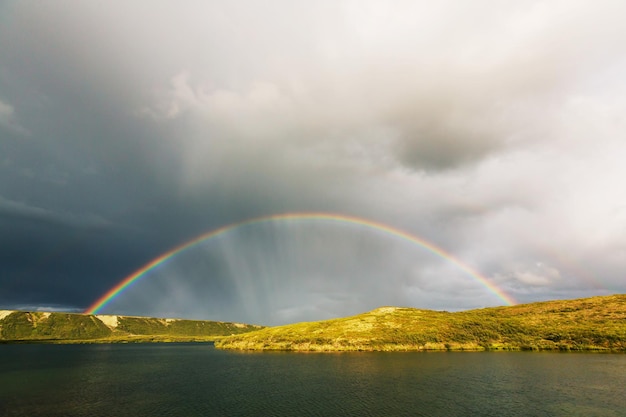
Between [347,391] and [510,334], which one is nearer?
[347,391]

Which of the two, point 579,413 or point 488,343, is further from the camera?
point 488,343

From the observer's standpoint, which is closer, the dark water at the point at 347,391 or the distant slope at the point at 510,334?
the dark water at the point at 347,391

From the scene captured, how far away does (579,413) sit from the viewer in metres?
58.1

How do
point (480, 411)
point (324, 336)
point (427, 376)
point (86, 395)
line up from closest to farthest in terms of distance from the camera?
point (480, 411) → point (86, 395) → point (427, 376) → point (324, 336)

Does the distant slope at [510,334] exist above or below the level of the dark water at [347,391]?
above

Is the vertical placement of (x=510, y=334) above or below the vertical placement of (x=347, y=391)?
above

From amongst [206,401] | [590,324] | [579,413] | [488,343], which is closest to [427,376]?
[579,413]

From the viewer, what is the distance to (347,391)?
80875mm

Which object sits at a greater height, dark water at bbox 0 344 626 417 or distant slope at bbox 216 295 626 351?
distant slope at bbox 216 295 626 351

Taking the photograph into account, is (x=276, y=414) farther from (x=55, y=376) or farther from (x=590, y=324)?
(x=590, y=324)

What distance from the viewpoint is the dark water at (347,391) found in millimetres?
64331

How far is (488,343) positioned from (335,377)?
116 m

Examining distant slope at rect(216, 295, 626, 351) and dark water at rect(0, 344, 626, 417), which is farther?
distant slope at rect(216, 295, 626, 351)

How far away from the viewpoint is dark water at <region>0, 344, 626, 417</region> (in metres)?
64.3
